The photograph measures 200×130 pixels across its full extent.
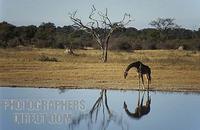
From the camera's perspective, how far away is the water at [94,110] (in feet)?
26.8

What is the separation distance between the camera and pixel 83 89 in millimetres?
11531

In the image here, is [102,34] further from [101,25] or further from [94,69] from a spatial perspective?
[94,69]

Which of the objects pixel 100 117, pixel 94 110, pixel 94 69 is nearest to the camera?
pixel 100 117

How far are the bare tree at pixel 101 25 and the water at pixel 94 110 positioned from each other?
129 inches

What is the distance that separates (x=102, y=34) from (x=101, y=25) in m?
0.72

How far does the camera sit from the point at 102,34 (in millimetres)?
15734

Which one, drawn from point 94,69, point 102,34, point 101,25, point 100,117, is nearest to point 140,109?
point 100,117

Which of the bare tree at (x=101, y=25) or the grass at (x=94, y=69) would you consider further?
the bare tree at (x=101, y=25)

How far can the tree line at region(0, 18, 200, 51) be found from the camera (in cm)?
1530

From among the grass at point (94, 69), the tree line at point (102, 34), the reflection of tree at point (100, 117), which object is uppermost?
the tree line at point (102, 34)

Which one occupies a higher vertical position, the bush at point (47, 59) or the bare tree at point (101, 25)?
the bare tree at point (101, 25)

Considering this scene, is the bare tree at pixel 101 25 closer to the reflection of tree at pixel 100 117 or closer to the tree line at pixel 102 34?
the tree line at pixel 102 34

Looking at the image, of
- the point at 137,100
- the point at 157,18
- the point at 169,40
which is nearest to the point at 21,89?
the point at 137,100

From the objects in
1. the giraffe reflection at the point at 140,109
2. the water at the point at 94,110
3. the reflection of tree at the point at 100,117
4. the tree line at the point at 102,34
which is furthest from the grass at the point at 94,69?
the reflection of tree at the point at 100,117
